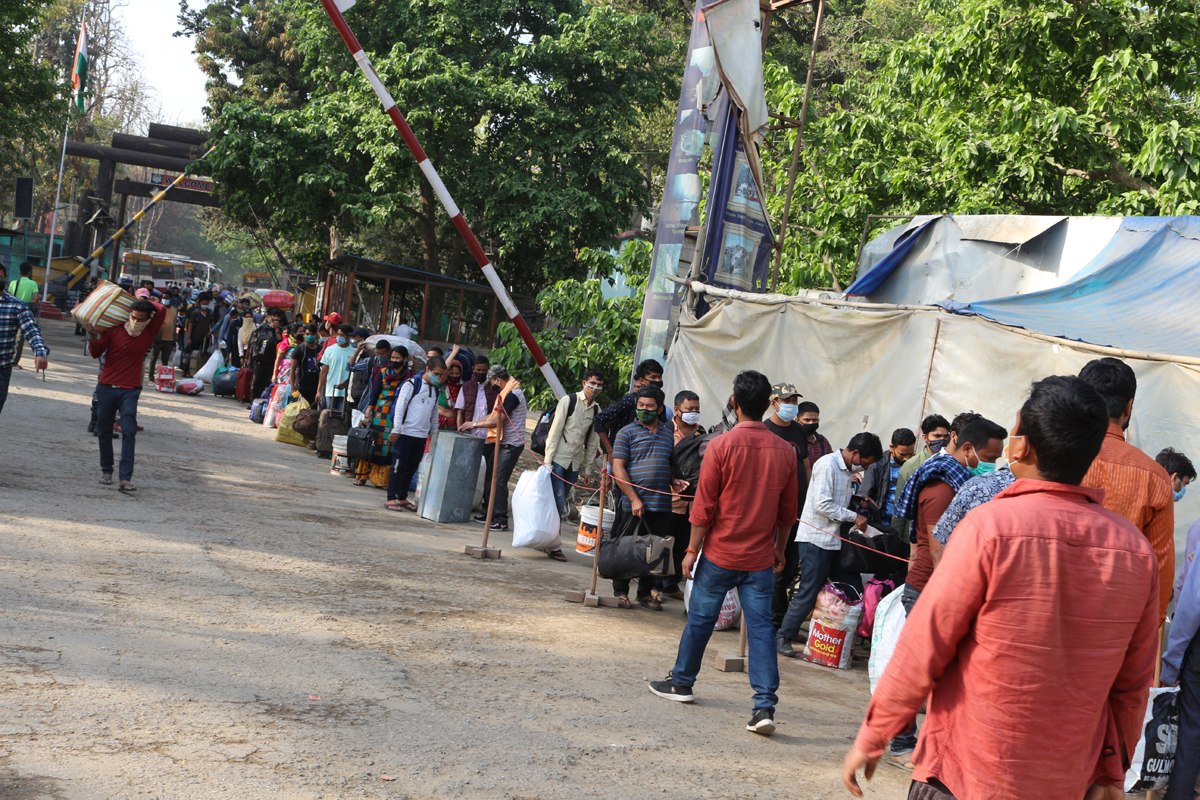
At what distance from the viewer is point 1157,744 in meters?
4.56

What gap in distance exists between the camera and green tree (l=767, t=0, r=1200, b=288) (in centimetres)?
1180

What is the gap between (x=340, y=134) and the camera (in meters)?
22.8

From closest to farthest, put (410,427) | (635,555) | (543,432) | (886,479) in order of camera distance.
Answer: (635,555) < (886,479) < (543,432) < (410,427)

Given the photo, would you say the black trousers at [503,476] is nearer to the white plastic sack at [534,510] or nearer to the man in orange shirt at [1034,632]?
the white plastic sack at [534,510]

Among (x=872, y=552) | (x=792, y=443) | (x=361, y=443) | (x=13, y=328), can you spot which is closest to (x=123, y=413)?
(x=13, y=328)

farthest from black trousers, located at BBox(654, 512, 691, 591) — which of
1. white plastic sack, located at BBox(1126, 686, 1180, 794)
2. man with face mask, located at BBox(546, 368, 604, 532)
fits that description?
white plastic sack, located at BBox(1126, 686, 1180, 794)

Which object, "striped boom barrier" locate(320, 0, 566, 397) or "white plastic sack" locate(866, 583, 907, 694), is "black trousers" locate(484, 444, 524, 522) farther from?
"white plastic sack" locate(866, 583, 907, 694)

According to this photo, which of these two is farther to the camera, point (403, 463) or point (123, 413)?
point (403, 463)

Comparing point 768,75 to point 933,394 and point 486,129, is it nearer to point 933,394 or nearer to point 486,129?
point 933,394

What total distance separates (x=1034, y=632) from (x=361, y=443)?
10445 millimetres

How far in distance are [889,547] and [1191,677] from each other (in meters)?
2.99

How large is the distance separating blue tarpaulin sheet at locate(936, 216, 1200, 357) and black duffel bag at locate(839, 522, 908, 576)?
7.26ft

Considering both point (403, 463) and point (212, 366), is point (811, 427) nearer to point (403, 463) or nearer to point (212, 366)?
point (403, 463)

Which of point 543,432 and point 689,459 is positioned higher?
point 689,459
